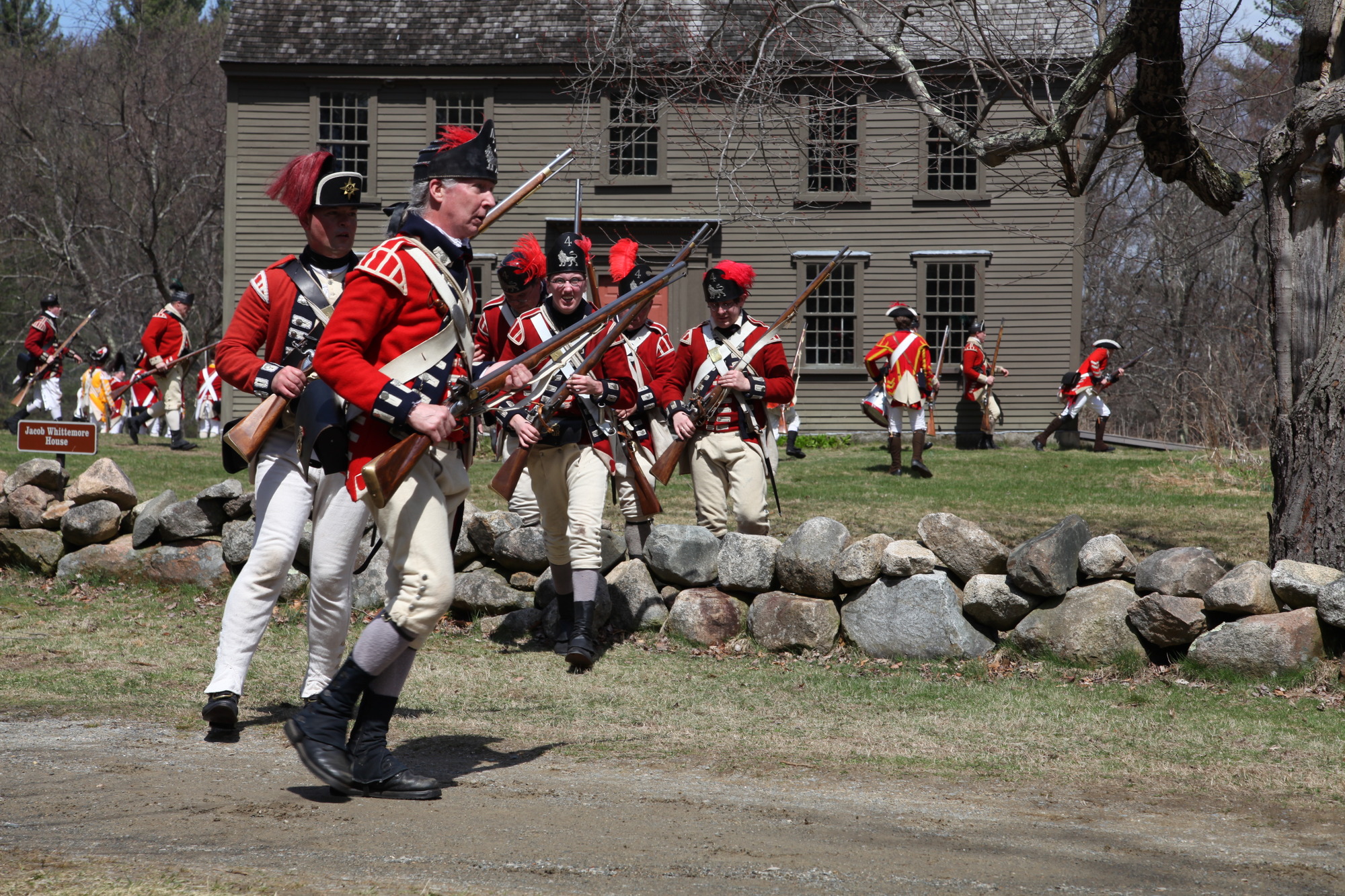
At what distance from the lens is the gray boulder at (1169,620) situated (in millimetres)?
5754

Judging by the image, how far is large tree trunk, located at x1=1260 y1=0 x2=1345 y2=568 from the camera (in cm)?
639

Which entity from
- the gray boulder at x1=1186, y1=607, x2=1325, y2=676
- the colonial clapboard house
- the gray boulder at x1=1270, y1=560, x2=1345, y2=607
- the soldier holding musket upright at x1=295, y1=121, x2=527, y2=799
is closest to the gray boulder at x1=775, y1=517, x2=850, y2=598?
the gray boulder at x1=1186, y1=607, x2=1325, y2=676

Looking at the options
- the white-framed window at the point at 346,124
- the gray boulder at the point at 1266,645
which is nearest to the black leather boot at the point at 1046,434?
the white-framed window at the point at 346,124

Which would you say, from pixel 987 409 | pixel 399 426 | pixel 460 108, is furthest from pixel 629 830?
pixel 460 108

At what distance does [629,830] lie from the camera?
367 cm

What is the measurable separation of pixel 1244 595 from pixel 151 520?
634 centimetres

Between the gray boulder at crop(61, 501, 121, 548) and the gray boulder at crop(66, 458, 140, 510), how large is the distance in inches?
1.6

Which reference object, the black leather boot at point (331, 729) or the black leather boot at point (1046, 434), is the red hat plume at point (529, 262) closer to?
the black leather boot at point (331, 729)

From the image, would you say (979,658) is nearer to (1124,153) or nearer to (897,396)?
(1124,153)

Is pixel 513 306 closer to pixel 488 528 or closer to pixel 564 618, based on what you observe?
pixel 488 528

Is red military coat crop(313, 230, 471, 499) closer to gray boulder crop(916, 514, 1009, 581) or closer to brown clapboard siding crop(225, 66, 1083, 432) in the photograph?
gray boulder crop(916, 514, 1009, 581)

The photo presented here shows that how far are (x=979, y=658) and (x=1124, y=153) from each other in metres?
4.62

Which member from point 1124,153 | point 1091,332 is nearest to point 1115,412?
point 1091,332

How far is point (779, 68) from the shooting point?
351 inches
